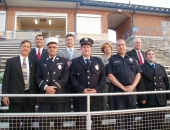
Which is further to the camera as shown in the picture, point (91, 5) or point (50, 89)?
point (91, 5)

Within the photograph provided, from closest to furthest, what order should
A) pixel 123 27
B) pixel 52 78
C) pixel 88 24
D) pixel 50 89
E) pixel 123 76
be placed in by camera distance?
pixel 50 89, pixel 52 78, pixel 123 76, pixel 88 24, pixel 123 27

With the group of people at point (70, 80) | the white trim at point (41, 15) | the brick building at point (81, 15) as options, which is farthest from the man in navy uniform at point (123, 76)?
the white trim at point (41, 15)

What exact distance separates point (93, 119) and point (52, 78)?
40.0 inches

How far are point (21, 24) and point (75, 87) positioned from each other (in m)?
17.7

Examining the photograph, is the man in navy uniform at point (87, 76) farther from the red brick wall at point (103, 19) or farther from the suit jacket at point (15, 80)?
the red brick wall at point (103, 19)

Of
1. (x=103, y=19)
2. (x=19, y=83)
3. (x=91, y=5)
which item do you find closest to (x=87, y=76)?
(x=19, y=83)

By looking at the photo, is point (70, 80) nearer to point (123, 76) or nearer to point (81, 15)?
point (123, 76)

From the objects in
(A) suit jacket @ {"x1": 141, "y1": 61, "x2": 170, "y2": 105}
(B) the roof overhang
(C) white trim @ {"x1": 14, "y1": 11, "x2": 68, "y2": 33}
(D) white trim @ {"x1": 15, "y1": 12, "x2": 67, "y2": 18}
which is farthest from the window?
(A) suit jacket @ {"x1": 141, "y1": 61, "x2": 170, "y2": 105}

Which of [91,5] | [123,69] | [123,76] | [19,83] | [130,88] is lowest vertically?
[130,88]

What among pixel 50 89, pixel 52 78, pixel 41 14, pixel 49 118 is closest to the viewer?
pixel 49 118

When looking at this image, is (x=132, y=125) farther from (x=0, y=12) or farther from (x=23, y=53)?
(x=0, y=12)

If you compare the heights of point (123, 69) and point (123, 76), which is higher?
point (123, 69)

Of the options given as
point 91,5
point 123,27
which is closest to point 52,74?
point 91,5

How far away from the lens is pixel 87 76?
3230 mm
